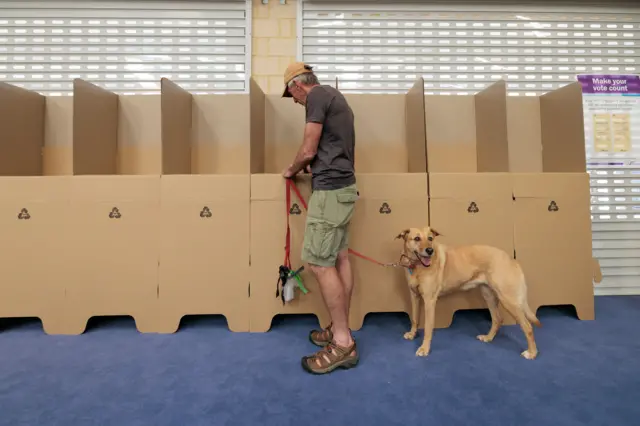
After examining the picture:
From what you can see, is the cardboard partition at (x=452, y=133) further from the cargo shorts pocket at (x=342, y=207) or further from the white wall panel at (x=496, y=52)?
the cargo shorts pocket at (x=342, y=207)

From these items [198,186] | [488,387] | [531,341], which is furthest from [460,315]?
[198,186]

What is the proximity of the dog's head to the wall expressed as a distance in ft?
6.35

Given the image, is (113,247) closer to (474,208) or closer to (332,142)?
(332,142)

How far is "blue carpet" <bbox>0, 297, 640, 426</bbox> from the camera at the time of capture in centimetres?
119

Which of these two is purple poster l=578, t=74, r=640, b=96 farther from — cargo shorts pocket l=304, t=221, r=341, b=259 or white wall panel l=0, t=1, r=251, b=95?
white wall panel l=0, t=1, r=251, b=95

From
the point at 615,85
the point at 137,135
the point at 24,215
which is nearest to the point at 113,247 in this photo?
the point at 24,215

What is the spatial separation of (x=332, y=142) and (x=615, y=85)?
313 centimetres

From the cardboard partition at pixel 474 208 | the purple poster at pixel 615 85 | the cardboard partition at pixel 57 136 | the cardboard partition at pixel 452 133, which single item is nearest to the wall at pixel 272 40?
the cardboard partition at pixel 452 133

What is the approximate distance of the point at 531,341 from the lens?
165 cm

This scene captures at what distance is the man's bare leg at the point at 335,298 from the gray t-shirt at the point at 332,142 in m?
0.45

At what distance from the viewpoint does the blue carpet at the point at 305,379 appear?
119 centimetres

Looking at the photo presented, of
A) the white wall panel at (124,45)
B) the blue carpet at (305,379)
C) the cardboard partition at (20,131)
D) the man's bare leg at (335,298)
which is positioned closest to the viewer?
the blue carpet at (305,379)

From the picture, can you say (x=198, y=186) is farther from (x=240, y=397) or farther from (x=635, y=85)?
(x=635, y=85)

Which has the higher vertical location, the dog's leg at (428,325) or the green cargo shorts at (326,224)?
the green cargo shorts at (326,224)
